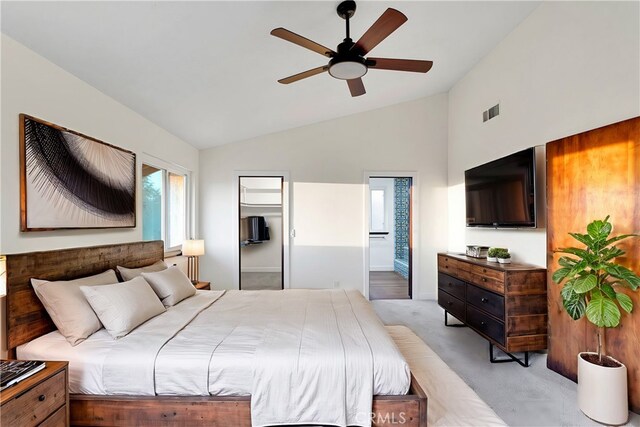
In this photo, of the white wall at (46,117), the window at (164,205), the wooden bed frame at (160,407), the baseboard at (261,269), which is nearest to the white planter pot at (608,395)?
the wooden bed frame at (160,407)

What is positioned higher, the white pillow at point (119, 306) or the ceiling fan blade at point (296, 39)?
the ceiling fan blade at point (296, 39)

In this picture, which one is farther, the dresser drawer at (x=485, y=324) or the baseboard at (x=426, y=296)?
the baseboard at (x=426, y=296)

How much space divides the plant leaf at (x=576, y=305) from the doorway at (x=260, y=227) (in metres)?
5.23

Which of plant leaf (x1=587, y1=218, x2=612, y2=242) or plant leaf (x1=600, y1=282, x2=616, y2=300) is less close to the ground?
plant leaf (x1=587, y1=218, x2=612, y2=242)

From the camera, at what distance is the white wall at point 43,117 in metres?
1.83

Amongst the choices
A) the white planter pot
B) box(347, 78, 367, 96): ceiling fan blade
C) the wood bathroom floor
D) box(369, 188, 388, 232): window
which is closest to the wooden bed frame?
the white planter pot

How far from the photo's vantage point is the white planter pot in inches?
76.6

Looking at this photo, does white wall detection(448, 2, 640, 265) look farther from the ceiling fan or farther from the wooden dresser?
the ceiling fan

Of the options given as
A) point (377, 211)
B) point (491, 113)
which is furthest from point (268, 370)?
point (377, 211)

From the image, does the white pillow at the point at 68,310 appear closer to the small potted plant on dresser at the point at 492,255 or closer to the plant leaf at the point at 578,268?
the plant leaf at the point at 578,268

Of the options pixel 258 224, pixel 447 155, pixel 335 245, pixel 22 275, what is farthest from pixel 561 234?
pixel 258 224

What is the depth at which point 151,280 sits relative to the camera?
104 inches

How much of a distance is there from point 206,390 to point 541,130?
362 cm

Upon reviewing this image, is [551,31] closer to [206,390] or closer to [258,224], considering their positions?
[206,390]
